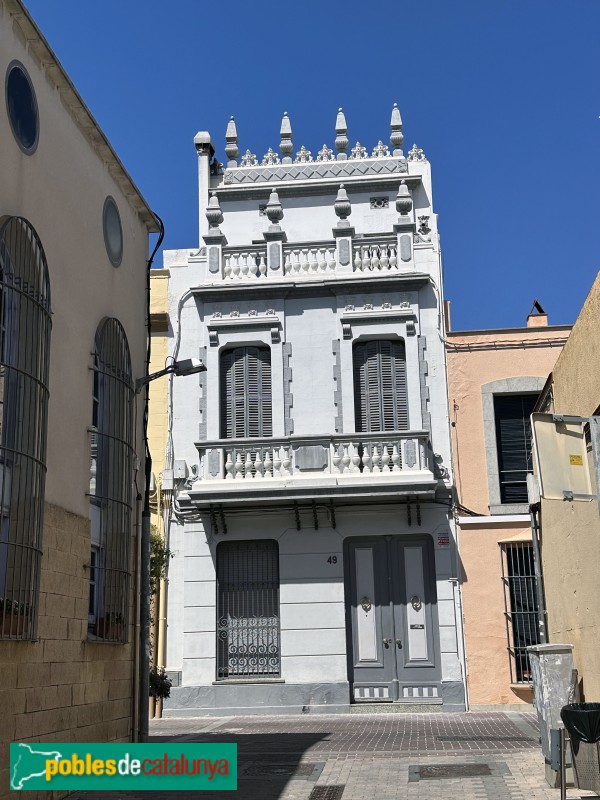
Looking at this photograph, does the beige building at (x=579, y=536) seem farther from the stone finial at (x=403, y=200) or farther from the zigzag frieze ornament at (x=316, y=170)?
the zigzag frieze ornament at (x=316, y=170)

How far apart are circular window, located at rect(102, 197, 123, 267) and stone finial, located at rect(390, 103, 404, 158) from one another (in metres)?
11.2

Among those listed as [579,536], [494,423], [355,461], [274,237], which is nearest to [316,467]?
[355,461]

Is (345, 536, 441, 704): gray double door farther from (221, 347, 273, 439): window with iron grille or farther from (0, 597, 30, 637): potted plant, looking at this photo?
(0, 597, 30, 637): potted plant

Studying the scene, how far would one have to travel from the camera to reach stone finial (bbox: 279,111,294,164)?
23516 millimetres

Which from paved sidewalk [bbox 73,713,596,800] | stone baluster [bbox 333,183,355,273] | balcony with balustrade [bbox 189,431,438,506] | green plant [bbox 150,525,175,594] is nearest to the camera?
paved sidewalk [bbox 73,713,596,800]

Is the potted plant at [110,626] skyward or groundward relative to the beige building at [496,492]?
groundward

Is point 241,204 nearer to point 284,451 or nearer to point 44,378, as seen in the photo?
point 284,451

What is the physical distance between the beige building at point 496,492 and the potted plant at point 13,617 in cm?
1186

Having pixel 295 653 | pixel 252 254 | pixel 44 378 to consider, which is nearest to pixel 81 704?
pixel 44 378

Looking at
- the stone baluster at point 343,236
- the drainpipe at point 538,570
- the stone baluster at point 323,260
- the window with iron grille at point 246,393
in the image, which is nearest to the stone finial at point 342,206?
the stone baluster at point 343,236

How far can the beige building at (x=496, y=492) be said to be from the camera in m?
19.4

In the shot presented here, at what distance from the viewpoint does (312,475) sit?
19.9 meters

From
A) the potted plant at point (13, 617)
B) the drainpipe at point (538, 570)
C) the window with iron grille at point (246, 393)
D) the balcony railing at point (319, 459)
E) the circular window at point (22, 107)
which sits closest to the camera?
the potted plant at point (13, 617)

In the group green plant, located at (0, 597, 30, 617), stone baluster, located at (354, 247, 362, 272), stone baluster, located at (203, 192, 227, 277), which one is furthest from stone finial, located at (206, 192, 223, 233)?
green plant, located at (0, 597, 30, 617)
